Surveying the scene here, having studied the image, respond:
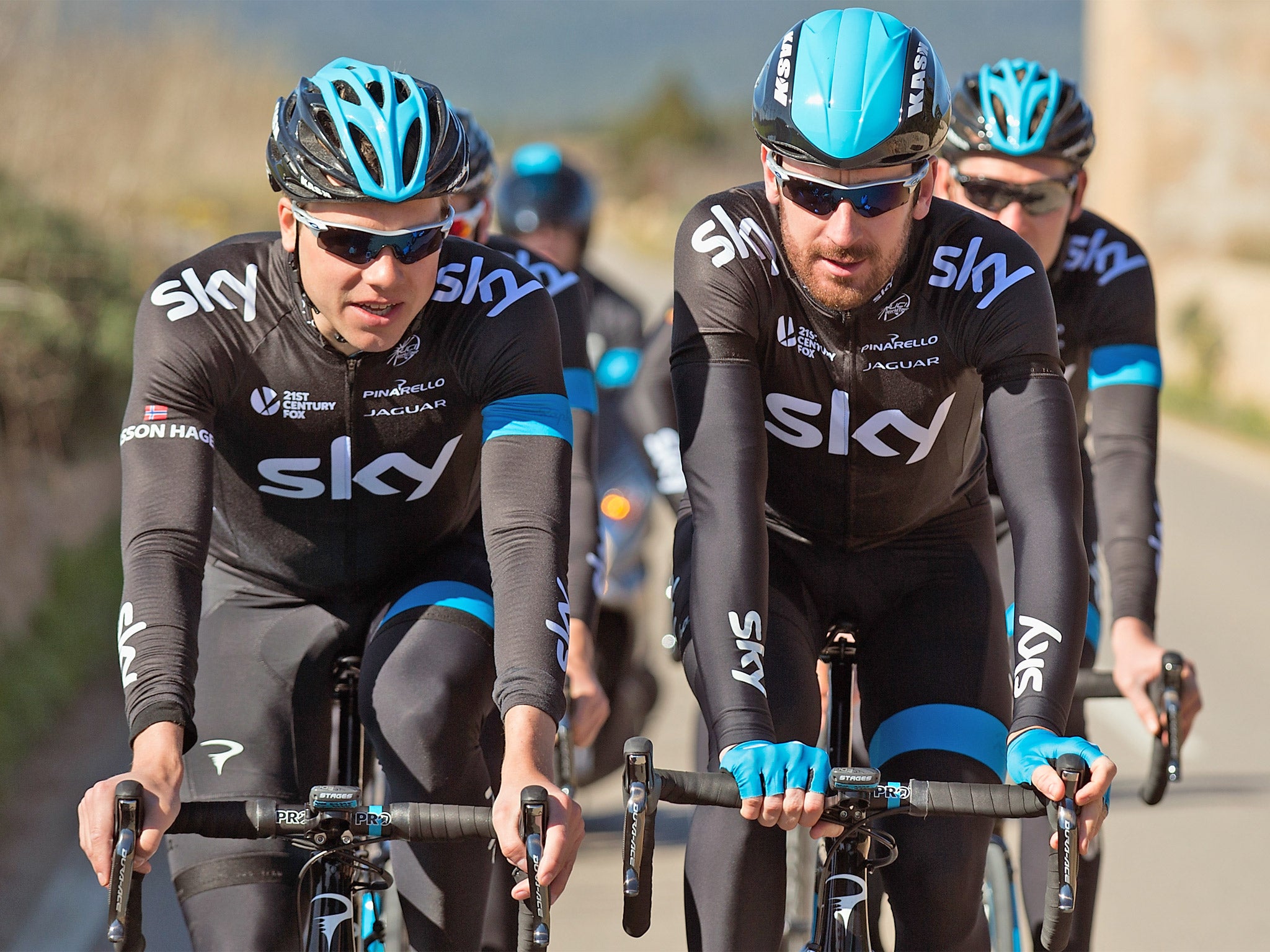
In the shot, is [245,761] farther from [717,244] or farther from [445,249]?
[717,244]

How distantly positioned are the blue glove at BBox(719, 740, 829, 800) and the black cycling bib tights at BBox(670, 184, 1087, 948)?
116 millimetres

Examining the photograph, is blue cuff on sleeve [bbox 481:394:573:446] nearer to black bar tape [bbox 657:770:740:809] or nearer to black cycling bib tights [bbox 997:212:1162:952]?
black bar tape [bbox 657:770:740:809]

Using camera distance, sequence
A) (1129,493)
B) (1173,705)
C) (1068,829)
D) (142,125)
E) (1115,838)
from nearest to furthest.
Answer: (1068,829) < (1173,705) < (1129,493) < (1115,838) < (142,125)

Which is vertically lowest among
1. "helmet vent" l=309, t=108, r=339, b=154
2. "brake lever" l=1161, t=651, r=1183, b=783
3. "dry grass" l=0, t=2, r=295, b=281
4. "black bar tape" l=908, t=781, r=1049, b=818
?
"black bar tape" l=908, t=781, r=1049, b=818

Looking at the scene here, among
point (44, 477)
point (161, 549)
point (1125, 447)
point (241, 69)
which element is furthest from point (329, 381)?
point (241, 69)

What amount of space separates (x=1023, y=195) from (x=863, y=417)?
49.8 inches

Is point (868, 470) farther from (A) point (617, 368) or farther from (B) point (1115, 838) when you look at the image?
(B) point (1115, 838)

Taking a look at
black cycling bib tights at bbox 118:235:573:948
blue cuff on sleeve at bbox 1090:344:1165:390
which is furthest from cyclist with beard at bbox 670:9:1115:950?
blue cuff on sleeve at bbox 1090:344:1165:390

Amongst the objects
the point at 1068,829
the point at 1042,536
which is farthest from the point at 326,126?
the point at 1068,829

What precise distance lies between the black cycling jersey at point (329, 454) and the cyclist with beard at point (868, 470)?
0.32 m

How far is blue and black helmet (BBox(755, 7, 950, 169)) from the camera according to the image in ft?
10.2

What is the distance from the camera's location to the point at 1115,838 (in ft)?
20.9

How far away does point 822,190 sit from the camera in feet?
10.3

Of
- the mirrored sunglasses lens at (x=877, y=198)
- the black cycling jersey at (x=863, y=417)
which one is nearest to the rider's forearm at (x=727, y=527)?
the black cycling jersey at (x=863, y=417)
